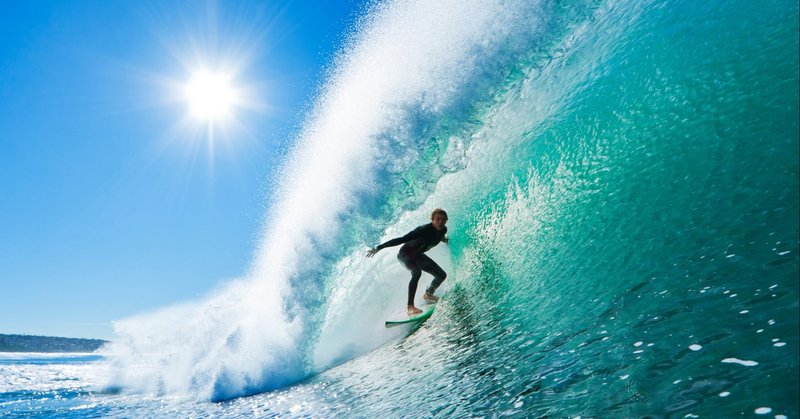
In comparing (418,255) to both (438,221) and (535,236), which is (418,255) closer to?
(438,221)

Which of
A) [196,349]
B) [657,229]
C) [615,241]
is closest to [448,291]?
[615,241]

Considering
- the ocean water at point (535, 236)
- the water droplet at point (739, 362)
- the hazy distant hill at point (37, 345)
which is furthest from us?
the hazy distant hill at point (37, 345)

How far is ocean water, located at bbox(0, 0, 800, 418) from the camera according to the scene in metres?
2.51

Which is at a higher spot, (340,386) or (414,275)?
(414,275)

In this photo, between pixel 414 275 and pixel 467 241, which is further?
pixel 467 241

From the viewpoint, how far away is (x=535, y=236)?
577 cm

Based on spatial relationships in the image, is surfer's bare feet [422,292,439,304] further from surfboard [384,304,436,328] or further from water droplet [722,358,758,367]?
water droplet [722,358,758,367]

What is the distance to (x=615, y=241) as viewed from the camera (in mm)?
4461

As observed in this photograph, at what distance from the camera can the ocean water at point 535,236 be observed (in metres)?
2.51

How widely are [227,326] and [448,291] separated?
4.36 m

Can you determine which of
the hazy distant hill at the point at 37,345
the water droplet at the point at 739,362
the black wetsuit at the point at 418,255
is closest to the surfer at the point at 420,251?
the black wetsuit at the point at 418,255

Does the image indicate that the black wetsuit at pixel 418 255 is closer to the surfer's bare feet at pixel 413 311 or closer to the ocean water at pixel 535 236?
the surfer's bare feet at pixel 413 311

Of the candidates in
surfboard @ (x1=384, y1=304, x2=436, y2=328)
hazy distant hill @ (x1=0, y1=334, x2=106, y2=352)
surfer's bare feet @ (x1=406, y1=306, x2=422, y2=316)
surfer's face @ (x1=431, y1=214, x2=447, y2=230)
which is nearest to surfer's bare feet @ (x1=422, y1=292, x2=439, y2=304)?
surfboard @ (x1=384, y1=304, x2=436, y2=328)

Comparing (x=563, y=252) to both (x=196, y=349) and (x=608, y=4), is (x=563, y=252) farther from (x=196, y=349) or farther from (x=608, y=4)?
(x=196, y=349)
